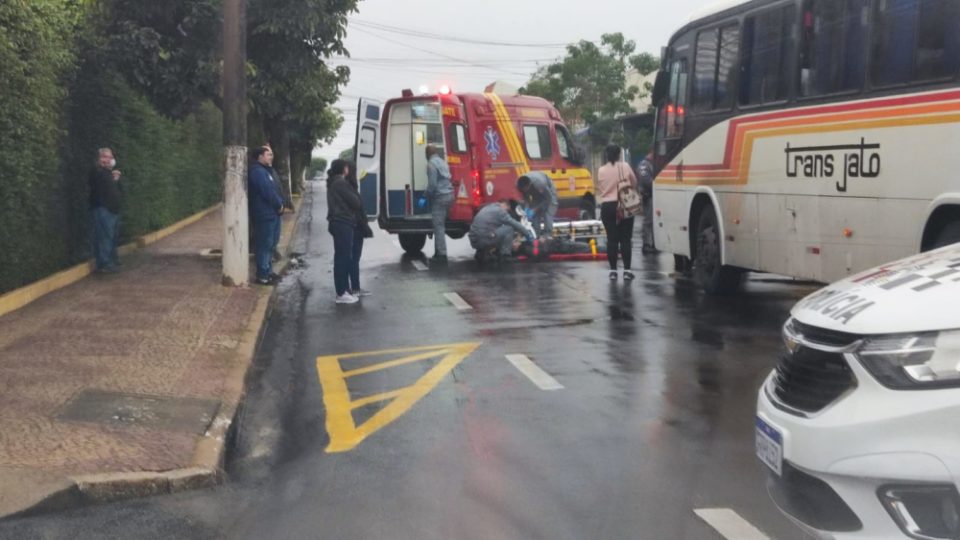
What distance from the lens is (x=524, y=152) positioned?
2045 centimetres

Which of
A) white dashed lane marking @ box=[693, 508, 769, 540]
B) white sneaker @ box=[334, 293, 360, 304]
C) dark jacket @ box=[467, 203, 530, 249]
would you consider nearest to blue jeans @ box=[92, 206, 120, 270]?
white sneaker @ box=[334, 293, 360, 304]

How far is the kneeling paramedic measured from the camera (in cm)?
1808

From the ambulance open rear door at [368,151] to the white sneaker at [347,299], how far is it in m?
7.21

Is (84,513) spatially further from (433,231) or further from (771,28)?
(433,231)

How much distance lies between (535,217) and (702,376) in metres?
10.4

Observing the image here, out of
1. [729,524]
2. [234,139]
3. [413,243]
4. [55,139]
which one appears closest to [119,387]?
[729,524]

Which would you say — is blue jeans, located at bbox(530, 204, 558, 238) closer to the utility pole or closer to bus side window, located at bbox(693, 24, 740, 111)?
bus side window, located at bbox(693, 24, 740, 111)

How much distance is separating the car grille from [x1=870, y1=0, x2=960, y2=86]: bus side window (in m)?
5.07

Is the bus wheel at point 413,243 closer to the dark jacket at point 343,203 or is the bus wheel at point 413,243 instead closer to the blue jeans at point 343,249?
the blue jeans at point 343,249

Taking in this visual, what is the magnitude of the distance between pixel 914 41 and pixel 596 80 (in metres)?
39.8

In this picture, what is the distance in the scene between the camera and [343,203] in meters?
13.8

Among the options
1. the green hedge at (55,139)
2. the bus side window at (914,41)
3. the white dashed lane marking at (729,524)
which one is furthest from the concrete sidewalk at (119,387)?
the bus side window at (914,41)

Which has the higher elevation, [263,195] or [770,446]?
[263,195]

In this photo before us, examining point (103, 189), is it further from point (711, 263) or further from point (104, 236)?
point (711, 263)
